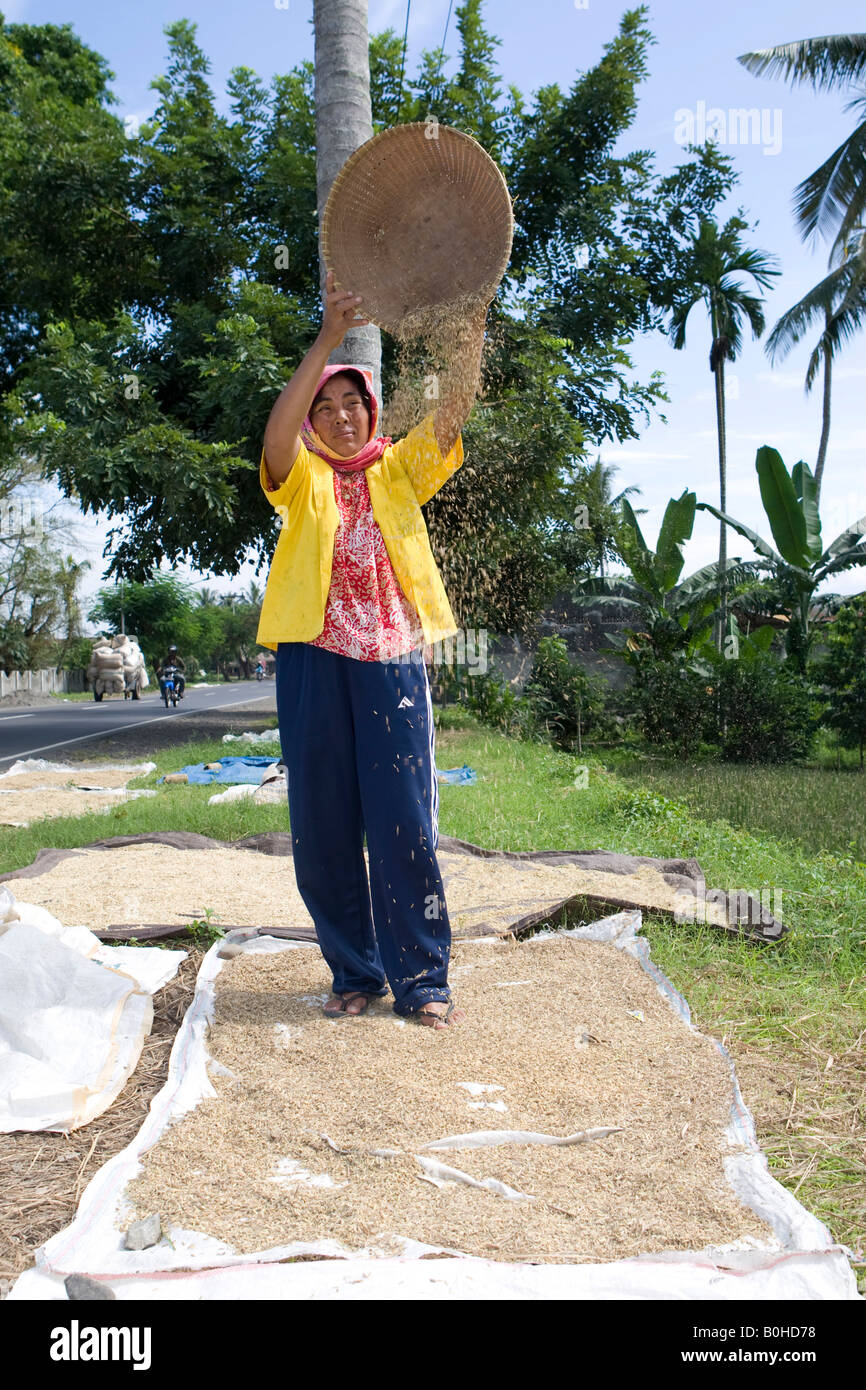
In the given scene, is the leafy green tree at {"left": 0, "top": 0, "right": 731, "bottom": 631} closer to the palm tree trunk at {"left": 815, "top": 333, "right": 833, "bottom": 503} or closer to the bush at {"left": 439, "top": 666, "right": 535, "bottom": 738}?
the bush at {"left": 439, "top": 666, "right": 535, "bottom": 738}

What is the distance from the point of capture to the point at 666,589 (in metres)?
12.5

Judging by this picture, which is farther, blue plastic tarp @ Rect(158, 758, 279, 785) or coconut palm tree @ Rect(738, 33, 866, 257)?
coconut palm tree @ Rect(738, 33, 866, 257)

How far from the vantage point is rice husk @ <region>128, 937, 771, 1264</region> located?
5.92ft

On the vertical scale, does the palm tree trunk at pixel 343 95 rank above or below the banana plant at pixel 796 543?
above

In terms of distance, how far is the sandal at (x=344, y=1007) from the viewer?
2816 millimetres

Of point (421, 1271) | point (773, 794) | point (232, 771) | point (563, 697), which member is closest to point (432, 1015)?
point (421, 1271)

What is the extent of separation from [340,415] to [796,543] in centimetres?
1099

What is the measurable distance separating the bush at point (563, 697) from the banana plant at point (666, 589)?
806 millimetres

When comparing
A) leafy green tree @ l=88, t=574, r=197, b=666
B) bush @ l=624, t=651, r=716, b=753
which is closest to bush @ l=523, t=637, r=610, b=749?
bush @ l=624, t=651, r=716, b=753

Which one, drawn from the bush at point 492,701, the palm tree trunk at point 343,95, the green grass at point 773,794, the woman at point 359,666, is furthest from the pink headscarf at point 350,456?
the bush at point 492,701

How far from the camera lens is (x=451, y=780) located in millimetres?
7840

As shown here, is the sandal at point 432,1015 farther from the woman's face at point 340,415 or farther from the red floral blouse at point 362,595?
the woman's face at point 340,415

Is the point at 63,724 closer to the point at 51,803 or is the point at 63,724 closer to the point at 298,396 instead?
the point at 51,803

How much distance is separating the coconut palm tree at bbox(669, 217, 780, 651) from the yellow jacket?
35.8ft
